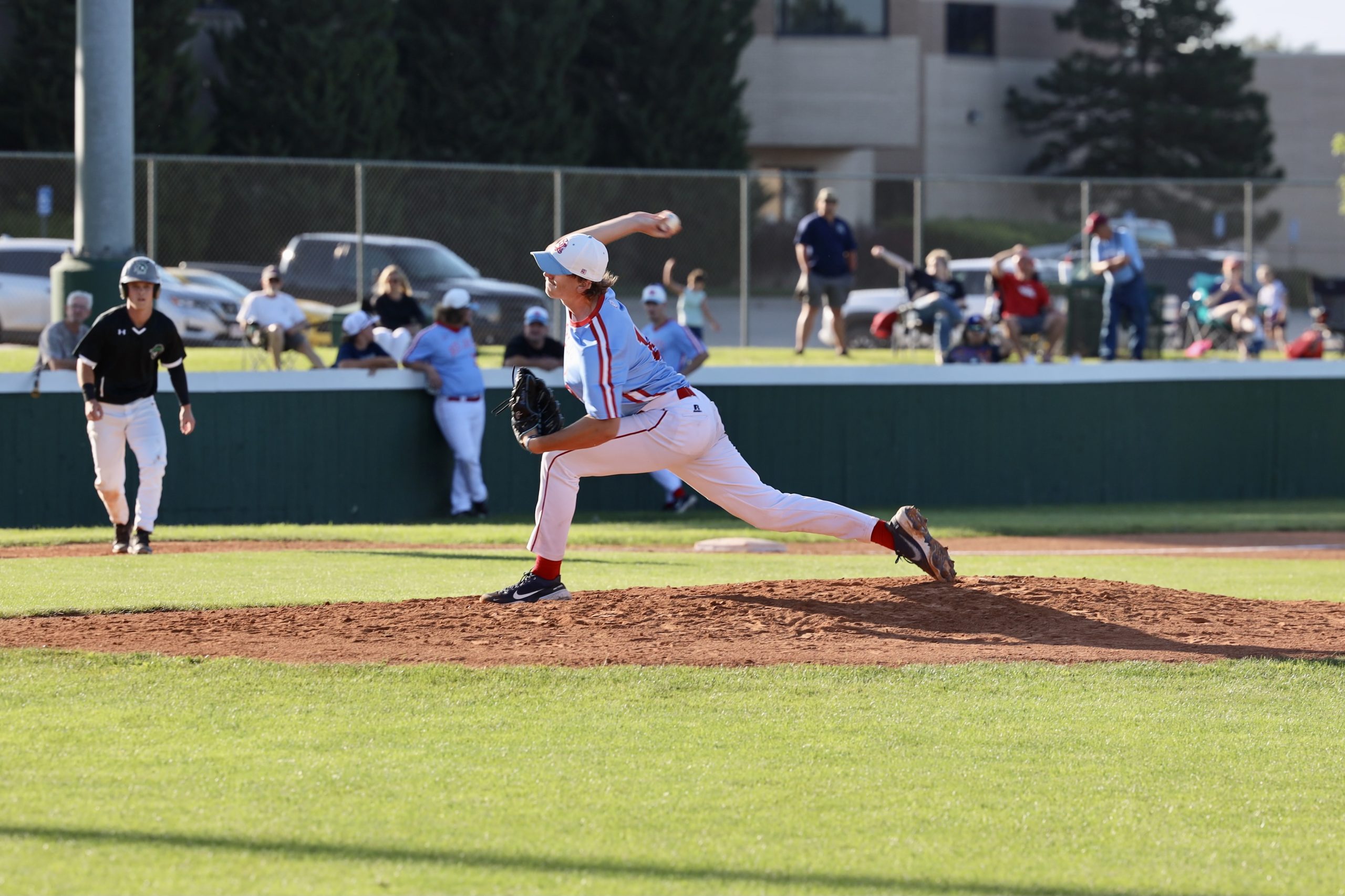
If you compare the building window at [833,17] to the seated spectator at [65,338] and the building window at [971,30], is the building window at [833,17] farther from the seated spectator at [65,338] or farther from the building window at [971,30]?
the seated spectator at [65,338]

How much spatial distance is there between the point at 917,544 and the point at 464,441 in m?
8.13

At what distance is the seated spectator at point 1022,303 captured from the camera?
19781 millimetres

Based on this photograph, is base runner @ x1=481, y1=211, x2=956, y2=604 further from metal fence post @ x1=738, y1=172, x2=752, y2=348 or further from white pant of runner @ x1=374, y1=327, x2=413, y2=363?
metal fence post @ x1=738, y1=172, x2=752, y2=348

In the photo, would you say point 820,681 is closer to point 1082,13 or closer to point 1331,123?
point 1082,13

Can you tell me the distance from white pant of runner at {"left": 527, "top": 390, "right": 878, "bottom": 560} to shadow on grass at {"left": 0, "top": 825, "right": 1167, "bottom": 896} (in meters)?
3.33

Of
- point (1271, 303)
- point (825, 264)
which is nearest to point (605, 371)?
point (825, 264)

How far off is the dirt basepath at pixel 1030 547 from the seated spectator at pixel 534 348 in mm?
2937

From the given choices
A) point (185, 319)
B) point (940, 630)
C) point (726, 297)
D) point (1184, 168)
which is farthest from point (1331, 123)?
point (940, 630)

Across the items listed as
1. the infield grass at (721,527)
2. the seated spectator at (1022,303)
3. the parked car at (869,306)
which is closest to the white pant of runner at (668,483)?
the infield grass at (721,527)

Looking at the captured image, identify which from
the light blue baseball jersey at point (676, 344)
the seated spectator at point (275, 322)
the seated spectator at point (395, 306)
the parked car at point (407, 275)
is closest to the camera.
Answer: the light blue baseball jersey at point (676, 344)

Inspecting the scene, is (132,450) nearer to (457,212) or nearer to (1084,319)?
(457,212)

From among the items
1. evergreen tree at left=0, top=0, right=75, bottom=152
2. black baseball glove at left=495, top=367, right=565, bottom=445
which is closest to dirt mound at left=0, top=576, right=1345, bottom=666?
black baseball glove at left=495, top=367, right=565, bottom=445

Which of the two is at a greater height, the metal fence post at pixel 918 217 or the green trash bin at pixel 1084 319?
the metal fence post at pixel 918 217

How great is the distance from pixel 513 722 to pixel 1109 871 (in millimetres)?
2365
